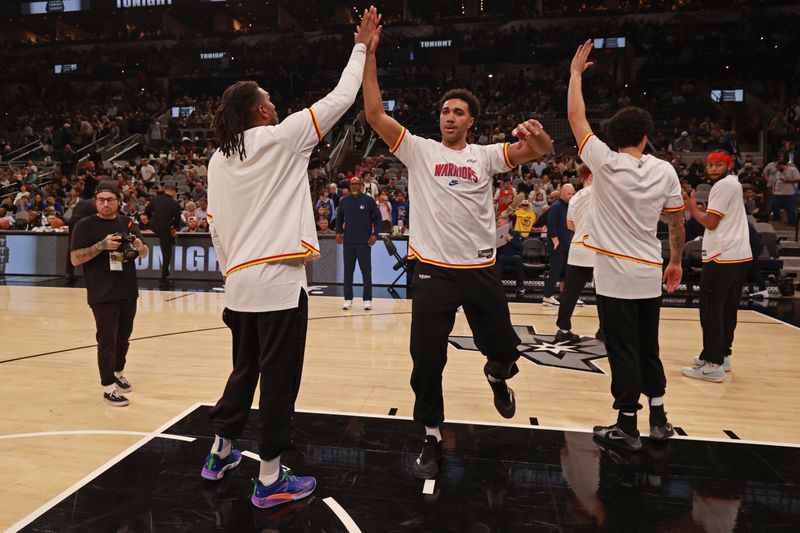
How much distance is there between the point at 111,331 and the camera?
4.20 meters

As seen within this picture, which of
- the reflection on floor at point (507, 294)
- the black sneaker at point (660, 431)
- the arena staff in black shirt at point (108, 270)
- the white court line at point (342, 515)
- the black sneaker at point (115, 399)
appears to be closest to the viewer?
the white court line at point (342, 515)

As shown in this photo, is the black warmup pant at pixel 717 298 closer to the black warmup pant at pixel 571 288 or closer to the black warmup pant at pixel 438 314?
the black warmup pant at pixel 571 288

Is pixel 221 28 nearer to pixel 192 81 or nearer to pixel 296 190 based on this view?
pixel 192 81

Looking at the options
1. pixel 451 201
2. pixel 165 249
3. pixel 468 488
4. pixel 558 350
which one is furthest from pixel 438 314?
pixel 165 249

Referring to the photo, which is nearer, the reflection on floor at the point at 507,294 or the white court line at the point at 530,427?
the white court line at the point at 530,427

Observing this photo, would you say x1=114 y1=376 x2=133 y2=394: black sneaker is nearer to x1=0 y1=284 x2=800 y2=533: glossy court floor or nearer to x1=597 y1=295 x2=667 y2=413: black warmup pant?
x1=0 y1=284 x2=800 y2=533: glossy court floor

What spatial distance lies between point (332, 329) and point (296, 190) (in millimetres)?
4361

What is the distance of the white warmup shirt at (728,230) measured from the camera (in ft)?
14.8

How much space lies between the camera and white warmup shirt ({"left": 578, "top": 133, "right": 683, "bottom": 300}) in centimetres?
325

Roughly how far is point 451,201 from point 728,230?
2.82m

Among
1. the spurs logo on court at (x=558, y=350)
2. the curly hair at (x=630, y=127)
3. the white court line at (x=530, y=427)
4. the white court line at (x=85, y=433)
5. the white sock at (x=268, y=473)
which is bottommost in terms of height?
the white court line at (x=85, y=433)

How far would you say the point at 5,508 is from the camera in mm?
2709

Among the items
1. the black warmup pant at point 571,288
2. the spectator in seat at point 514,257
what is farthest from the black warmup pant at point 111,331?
the spectator in seat at point 514,257

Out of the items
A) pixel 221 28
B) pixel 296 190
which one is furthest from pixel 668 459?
pixel 221 28
